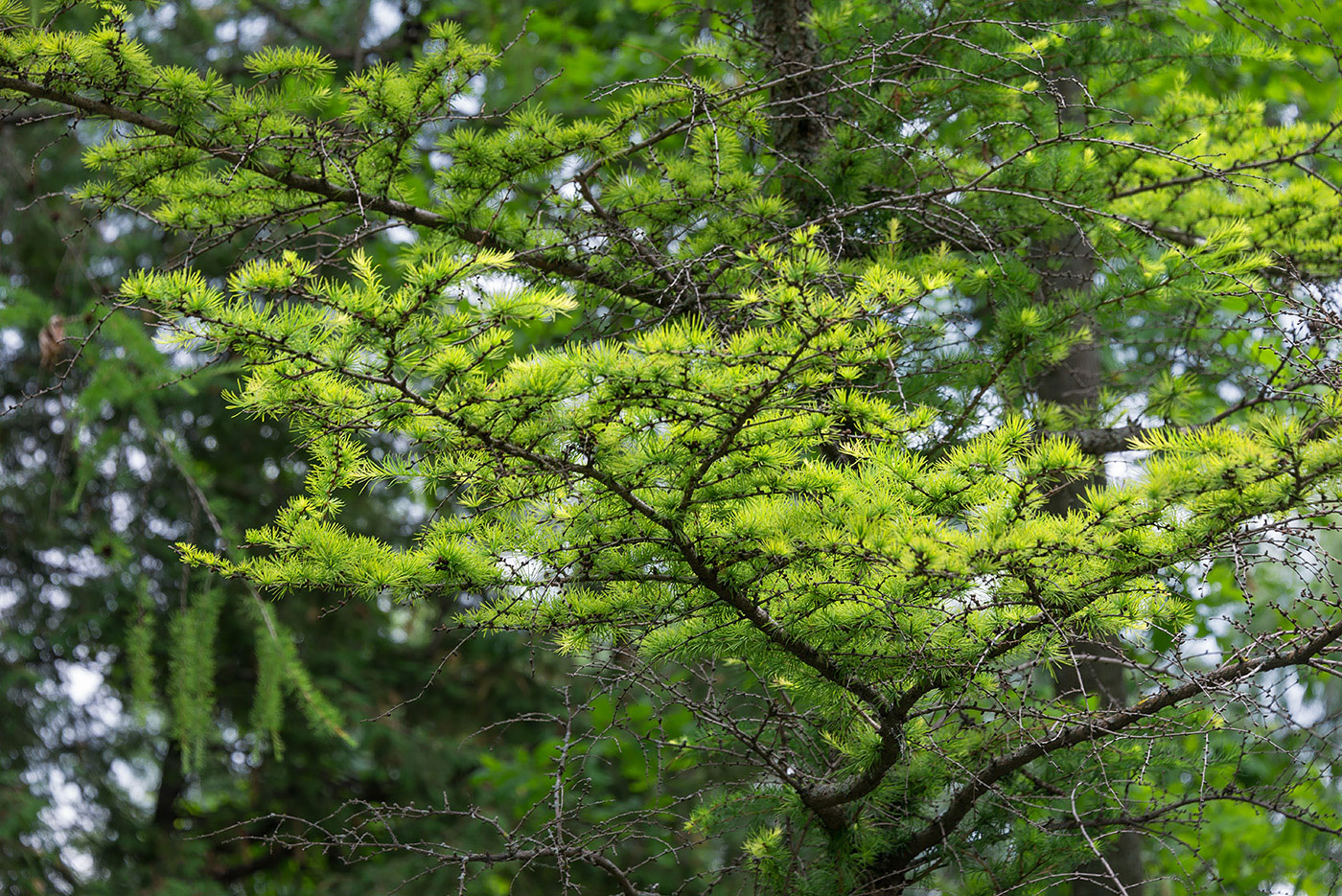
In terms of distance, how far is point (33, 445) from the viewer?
21.8 feet

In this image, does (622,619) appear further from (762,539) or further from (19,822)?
(19,822)

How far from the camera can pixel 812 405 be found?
217 cm

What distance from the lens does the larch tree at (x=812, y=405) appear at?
1.96 meters

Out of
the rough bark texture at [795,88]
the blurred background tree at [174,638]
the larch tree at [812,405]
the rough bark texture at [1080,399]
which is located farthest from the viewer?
the blurred background tree at [174,638]

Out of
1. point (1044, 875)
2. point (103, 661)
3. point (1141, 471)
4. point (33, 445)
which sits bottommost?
point (1044, 875)

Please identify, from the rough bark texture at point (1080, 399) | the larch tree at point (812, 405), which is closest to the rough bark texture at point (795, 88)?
the larch tree at point (812, 405)

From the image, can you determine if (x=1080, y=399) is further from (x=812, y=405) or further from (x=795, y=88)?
(x=812, y=405)

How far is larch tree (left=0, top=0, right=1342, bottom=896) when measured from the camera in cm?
196

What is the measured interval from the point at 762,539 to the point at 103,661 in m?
6.40

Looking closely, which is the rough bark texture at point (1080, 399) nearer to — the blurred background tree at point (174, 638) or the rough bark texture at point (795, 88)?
the rough bark texture at point (795, 88)

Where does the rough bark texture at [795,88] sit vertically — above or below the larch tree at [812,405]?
above

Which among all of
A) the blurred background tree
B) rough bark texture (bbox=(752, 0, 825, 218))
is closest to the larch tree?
rough bark texture (bbox=(752, 0, 825, 218))

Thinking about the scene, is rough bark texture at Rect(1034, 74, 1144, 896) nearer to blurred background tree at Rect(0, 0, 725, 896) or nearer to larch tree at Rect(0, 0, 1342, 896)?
larch tree at Rect(0, 0, 1342, 896)

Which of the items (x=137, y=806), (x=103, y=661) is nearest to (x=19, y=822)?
(x=137, y=806)
